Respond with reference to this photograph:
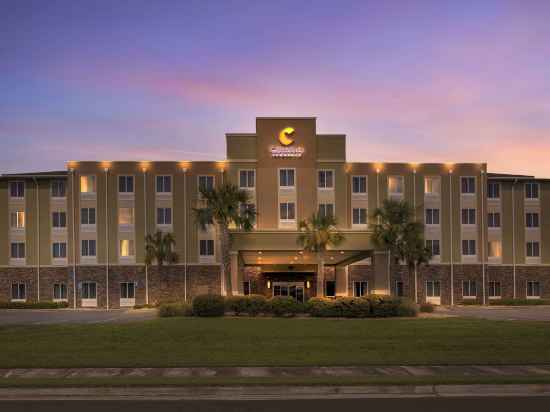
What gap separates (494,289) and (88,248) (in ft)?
144

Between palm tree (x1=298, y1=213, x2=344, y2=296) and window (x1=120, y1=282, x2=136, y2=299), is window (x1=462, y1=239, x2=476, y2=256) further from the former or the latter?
window (x1=120, y1=282, x2=136, y2=299)

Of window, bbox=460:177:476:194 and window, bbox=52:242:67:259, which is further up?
window, bbox=460:177:476:194

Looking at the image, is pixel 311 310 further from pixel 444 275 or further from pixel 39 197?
pixel 39 197

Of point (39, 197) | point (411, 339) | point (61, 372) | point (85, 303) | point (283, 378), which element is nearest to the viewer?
point (283, 378)

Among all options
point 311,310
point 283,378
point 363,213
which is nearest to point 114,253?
point 363,213

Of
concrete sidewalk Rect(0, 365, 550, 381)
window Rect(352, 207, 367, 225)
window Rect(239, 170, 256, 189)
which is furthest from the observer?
window Rect(352, 207, 367, 225)

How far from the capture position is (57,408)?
14109 mm

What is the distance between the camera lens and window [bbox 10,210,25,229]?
72250 millimetres

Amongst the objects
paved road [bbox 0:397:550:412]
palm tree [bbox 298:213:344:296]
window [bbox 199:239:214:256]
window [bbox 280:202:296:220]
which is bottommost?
paved road [bbox 0:397:550:412]

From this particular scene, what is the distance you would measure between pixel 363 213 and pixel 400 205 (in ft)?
35.0

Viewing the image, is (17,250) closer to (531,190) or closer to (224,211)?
(224,211)

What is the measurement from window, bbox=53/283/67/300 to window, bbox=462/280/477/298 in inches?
1672

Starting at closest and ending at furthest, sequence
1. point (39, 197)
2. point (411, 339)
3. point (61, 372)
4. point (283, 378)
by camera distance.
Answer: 1. point (283, 378)
2. point (61, 372)
3. point (411, 339)
4. point (39, 197)


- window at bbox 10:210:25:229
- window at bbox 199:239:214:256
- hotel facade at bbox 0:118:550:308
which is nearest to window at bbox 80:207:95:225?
hotel facade at bbox 0:118:550:308
